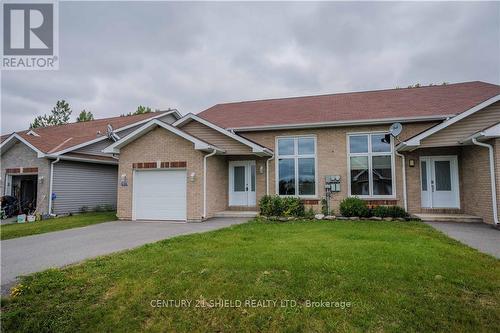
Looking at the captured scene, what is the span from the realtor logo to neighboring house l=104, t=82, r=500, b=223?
4.01 metres

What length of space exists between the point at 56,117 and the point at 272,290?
49860 millimetres

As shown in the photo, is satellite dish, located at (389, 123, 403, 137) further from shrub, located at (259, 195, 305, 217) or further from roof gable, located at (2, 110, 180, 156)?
roof gable, located at (2, 110, 180, 156)

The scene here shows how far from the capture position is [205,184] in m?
11.5

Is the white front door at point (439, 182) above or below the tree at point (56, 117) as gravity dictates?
below

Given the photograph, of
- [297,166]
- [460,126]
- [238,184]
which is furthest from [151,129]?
[460,126]

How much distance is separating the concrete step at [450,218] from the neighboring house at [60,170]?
13899 millimetres

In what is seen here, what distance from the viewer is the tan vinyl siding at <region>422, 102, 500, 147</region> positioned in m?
10.1

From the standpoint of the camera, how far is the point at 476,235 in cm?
777

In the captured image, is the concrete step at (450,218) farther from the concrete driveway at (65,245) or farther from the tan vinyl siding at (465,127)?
the concrete driveway at (65,245)

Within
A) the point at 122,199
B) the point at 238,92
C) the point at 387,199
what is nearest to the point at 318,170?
the point at 387,199

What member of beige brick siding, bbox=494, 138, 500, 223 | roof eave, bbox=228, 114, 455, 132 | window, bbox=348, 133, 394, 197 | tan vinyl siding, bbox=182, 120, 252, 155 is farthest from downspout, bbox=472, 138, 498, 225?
tan vinyl siding, bbox=182, 120, 252, 155

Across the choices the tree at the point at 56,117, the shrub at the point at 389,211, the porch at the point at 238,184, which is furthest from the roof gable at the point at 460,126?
the tree at the point at 56,117

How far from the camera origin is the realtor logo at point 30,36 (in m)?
8.77

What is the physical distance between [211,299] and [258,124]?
1047 cm
